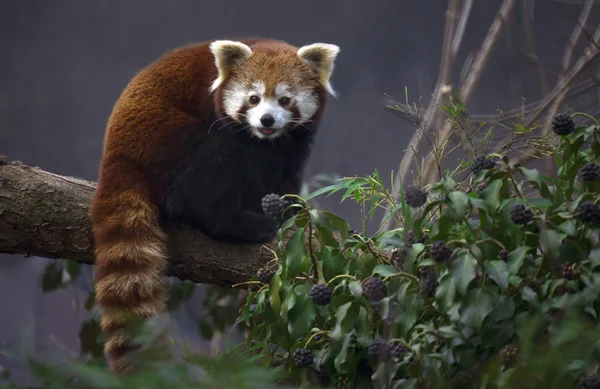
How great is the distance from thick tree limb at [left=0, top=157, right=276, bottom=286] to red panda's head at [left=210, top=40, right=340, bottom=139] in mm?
449

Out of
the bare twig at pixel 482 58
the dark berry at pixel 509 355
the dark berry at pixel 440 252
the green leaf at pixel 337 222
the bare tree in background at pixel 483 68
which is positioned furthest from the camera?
the bare twig at pixel 482 58

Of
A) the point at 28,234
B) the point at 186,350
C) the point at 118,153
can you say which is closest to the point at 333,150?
the point at 118,153

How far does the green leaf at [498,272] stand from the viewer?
1348 millimetres

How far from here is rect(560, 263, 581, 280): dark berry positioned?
135 cm

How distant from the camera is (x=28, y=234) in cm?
216

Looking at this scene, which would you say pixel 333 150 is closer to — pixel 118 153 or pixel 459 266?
pixel 118 153

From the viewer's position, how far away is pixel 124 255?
Result: 2.05m

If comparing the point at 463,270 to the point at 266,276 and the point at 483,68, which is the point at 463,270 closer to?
the point at 266,276

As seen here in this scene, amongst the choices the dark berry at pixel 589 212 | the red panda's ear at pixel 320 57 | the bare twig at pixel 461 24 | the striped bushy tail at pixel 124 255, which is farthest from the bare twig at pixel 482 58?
the dark berry at pixel 589 212

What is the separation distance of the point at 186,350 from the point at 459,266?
0.60 meters

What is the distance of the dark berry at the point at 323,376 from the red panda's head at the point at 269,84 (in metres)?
1.07

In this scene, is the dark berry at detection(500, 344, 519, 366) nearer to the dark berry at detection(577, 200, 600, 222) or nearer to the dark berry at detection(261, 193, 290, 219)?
the dark berry at detection(577, 200, 600, 222)

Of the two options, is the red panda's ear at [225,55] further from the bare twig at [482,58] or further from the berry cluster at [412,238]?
the bare twig at [482,58]

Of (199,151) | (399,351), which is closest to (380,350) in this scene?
(399,351)
